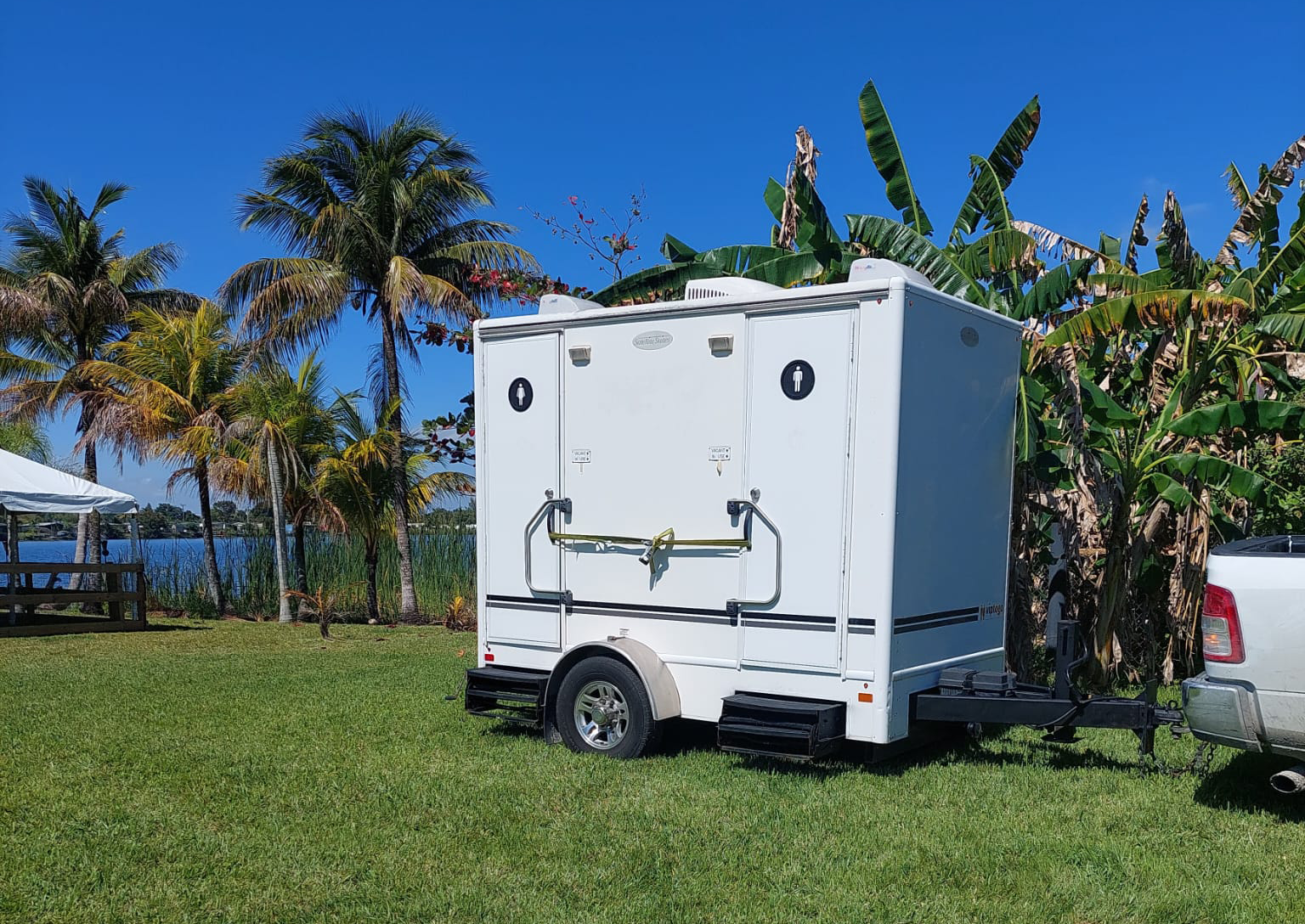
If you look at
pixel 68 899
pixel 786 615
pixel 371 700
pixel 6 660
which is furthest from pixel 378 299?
pixel 68 899

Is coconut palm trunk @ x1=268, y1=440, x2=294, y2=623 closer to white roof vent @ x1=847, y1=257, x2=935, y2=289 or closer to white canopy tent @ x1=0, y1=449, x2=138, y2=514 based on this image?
white canopy tent @ x1=0, y1=449, x2=138, y2=514

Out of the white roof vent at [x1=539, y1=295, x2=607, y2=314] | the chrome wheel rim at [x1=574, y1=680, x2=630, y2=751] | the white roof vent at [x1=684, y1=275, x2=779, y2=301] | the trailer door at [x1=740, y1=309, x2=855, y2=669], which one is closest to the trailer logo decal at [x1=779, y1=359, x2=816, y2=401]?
the trailer door at [x1=740, y1=309, x2=855, y2=669]

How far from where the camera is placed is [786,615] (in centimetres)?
706

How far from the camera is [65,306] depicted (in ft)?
77.4

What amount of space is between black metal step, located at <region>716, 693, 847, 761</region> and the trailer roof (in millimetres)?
2462

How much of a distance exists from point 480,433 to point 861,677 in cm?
340

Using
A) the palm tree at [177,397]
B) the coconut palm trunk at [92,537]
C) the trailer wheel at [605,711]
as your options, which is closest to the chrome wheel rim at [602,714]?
the trailer wheel at [605,711]

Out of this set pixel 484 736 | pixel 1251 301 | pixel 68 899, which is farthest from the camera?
pixel 1251 301

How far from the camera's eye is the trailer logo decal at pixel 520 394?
8.24 metres

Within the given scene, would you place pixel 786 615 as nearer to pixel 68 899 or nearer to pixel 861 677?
pixel 861 677

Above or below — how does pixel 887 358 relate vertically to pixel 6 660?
above

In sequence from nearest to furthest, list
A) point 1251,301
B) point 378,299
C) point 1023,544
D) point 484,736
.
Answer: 1. point 484,736
2. point 1251,301
3. point 1023,544
4. point 378,299

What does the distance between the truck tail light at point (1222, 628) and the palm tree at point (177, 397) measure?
17546mm

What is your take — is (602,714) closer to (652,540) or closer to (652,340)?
(652,540)
